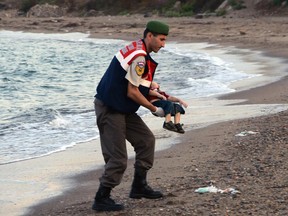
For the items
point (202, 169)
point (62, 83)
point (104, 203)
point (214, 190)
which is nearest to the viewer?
point (104, 203)

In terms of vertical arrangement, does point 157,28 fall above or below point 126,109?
above

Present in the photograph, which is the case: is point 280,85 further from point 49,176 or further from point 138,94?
point 138,94

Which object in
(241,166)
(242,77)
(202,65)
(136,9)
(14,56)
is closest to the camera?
(241,166)

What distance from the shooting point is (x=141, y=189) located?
7363mm

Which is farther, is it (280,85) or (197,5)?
(197,5)

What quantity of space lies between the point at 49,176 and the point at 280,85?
9.23 m

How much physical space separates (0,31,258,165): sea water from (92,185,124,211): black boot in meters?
3.23

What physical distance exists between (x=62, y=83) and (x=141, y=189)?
16866 mm

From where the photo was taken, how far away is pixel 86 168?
30.6 feet

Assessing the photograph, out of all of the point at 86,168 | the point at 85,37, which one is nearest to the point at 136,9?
the point at 85,37

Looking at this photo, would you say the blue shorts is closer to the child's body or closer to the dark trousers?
the child's body

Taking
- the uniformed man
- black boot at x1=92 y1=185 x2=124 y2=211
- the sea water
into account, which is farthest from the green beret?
the sea water

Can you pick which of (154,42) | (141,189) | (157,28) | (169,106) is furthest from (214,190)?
(157,28)

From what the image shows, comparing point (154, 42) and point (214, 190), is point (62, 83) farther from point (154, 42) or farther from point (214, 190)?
point (154, 42)
